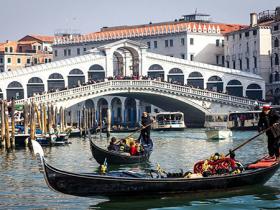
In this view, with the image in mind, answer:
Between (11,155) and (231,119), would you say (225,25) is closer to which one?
(231,119)

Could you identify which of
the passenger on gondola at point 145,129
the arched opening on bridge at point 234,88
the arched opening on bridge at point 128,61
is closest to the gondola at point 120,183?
the passenger on gondola at point 145,129

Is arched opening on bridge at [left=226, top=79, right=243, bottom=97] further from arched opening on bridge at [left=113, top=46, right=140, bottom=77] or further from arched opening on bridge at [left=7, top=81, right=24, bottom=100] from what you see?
arched opening on bridge at [left=7, top=81, right=24, bottom=100]

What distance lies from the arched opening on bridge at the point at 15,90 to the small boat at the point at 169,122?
25.2 feet

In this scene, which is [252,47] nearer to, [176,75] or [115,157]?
[176,75]

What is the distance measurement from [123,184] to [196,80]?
37.9 m

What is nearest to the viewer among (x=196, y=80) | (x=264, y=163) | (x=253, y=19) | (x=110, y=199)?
(x=110, y=199)

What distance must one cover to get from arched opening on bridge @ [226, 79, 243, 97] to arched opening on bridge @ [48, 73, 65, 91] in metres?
9.37

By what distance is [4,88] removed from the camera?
48.0 meters

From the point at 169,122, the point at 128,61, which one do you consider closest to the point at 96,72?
the point at 128,61

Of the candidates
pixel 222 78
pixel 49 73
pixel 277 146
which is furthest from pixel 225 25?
pixel 277 146

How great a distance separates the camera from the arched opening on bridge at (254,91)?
50.7m

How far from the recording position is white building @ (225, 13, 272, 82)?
170ft

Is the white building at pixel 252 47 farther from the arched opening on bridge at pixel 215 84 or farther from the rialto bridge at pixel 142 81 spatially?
the arched opening on bridge at pixel 215 84

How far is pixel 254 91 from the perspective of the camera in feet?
167
